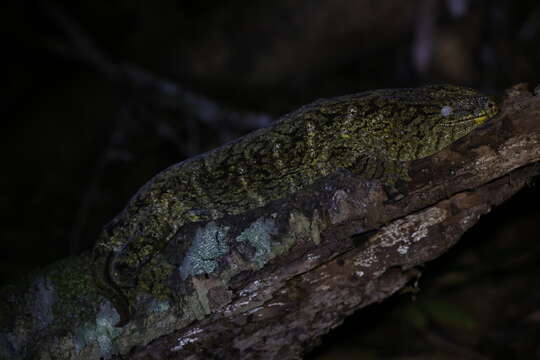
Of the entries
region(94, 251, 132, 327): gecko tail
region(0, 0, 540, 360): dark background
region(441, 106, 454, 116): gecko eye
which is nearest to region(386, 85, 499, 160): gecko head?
region(441, 106, 454, 116): gecko eye

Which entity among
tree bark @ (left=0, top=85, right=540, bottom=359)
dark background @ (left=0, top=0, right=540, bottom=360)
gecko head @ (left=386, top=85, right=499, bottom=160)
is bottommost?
tree bark @ (left=0, top=85, right=540, bottom=359)

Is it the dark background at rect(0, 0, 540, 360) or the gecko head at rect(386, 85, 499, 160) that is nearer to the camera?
the gecko head at rect(386, 85, 499, 160)

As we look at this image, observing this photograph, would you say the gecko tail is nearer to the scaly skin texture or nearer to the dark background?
the scaly skin texture

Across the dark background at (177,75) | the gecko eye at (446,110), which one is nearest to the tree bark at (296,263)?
the gecko eye at (446,110)

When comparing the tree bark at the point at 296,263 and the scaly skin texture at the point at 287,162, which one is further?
the scaly skin texture at the point at 287,162

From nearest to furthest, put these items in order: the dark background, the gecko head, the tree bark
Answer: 1. the tree bark
2. the gecko head
3. the dark background

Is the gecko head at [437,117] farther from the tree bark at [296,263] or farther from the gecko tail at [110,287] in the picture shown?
the gecko tail at [110,287]

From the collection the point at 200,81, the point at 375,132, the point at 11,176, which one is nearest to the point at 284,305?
the point at 375,132
